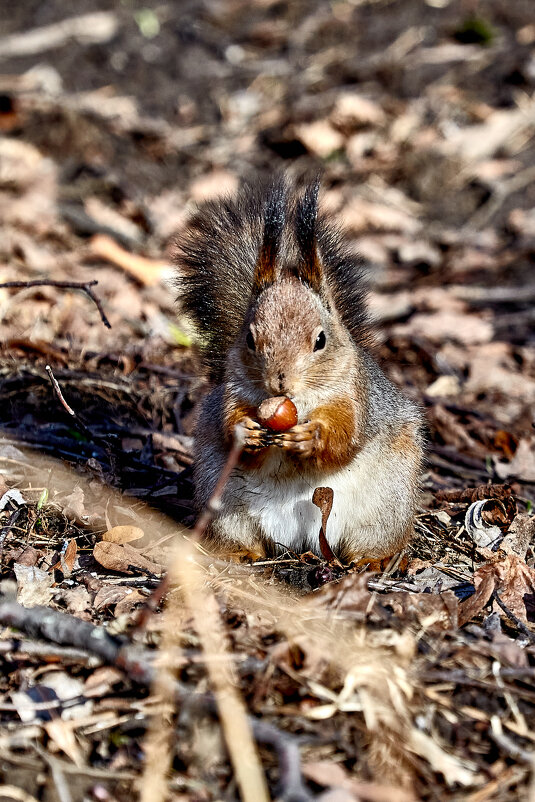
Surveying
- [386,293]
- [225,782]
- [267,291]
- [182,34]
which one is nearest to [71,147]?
[182,34]

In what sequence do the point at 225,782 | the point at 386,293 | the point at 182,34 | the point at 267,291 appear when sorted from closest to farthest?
the point at 225,782 < the point at 267,291 < the point at 386,293 < the point at 182,34

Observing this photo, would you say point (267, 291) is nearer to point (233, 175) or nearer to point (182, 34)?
point (233, 175)

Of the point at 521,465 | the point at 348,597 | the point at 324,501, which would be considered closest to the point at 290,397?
the point at 324,501

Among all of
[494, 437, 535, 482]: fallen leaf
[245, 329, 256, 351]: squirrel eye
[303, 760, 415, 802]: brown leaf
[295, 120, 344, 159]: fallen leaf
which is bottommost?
[494, 437, 535, 482]: fallen leaf

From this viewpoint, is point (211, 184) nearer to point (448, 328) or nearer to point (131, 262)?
point (131, 262)

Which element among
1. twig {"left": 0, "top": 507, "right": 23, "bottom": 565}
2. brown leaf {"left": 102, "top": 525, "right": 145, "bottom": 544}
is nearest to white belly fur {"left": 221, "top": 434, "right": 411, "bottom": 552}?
brown leaf {"left": 102, "top": 525, "right": 145, "bottom": 544}

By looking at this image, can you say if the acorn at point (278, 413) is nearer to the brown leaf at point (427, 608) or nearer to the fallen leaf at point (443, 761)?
the brown leaf at point (427, 608)

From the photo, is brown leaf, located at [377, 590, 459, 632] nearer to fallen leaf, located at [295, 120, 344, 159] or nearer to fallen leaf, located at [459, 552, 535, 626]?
fallen leaf, located at [459, 552, 535, 626]

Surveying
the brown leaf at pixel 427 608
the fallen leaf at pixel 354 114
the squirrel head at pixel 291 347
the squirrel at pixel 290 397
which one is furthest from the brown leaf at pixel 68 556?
the fallen leaf at pixel 354 114
